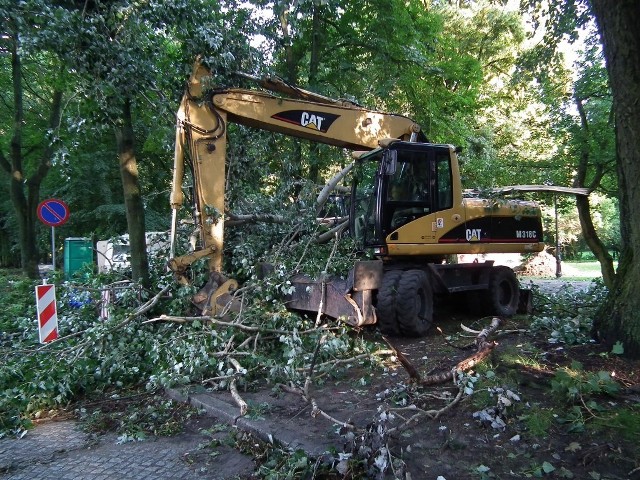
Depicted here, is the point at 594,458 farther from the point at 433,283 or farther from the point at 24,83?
the point at 24,83

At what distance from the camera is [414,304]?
7586 mm

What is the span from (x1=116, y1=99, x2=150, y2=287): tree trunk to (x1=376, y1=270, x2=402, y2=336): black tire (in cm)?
349

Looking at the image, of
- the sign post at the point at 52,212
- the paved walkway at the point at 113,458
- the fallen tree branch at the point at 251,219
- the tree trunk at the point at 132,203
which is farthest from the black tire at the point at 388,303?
the sign post at the point at 52,212

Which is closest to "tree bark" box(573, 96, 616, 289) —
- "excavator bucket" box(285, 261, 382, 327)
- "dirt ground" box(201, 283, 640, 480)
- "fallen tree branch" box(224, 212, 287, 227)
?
"dirt ground" box(201, 283, 640, 480)

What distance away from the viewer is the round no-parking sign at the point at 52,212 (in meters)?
10.7

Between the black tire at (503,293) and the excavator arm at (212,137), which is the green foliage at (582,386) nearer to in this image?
the excavator arm at (212,137)

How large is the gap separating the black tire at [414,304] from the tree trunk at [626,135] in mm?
2568

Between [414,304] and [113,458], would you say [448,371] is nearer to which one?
[414,304]

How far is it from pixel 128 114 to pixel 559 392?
7009 millimetres

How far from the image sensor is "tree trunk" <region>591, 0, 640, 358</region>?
211 inches

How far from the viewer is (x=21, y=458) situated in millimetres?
4500

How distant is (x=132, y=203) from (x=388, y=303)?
4.11 metres

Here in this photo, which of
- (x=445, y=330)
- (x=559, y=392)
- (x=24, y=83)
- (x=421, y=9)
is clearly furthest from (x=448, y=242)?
(x=24, y=83)

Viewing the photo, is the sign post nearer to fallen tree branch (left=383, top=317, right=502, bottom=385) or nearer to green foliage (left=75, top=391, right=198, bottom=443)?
green foliage (left=75, top=391, right=198, bottom=443)
